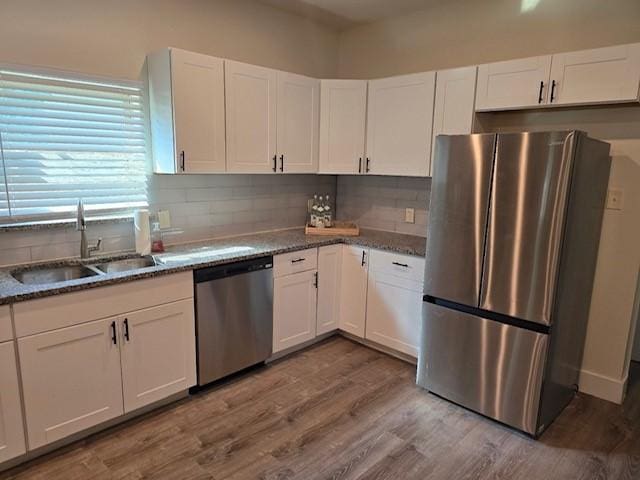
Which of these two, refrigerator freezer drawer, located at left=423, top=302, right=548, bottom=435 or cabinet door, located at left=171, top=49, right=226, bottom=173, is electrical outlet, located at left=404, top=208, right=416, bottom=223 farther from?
cabinet door, located at left=171, top=49, right=226, bottom=173

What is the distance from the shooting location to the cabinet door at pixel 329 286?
10.8 feet

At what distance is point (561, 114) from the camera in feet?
9.20

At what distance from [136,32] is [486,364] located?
2.92 meters

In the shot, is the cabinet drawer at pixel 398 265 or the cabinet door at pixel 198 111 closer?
the cabinet door at pixel 198 111

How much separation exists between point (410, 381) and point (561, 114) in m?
2.05

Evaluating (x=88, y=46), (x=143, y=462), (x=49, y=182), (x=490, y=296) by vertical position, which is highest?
(x=88, y=46)

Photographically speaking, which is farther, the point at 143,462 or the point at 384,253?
the point at 384,253

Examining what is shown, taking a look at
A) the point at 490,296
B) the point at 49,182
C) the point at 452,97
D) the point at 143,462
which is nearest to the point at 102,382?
the point at 143,462

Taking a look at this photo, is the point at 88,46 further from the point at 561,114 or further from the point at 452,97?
the point at 561,114

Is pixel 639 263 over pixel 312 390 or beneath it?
over

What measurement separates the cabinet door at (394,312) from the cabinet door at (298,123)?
103 cm

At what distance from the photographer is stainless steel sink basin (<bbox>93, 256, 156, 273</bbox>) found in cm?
257

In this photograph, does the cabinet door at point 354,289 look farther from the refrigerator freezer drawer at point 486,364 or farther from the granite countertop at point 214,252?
the refrigerator freezer drawer at point 486,364

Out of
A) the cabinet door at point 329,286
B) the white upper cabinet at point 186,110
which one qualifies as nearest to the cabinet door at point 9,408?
the white upper cabinet at point 186,110
